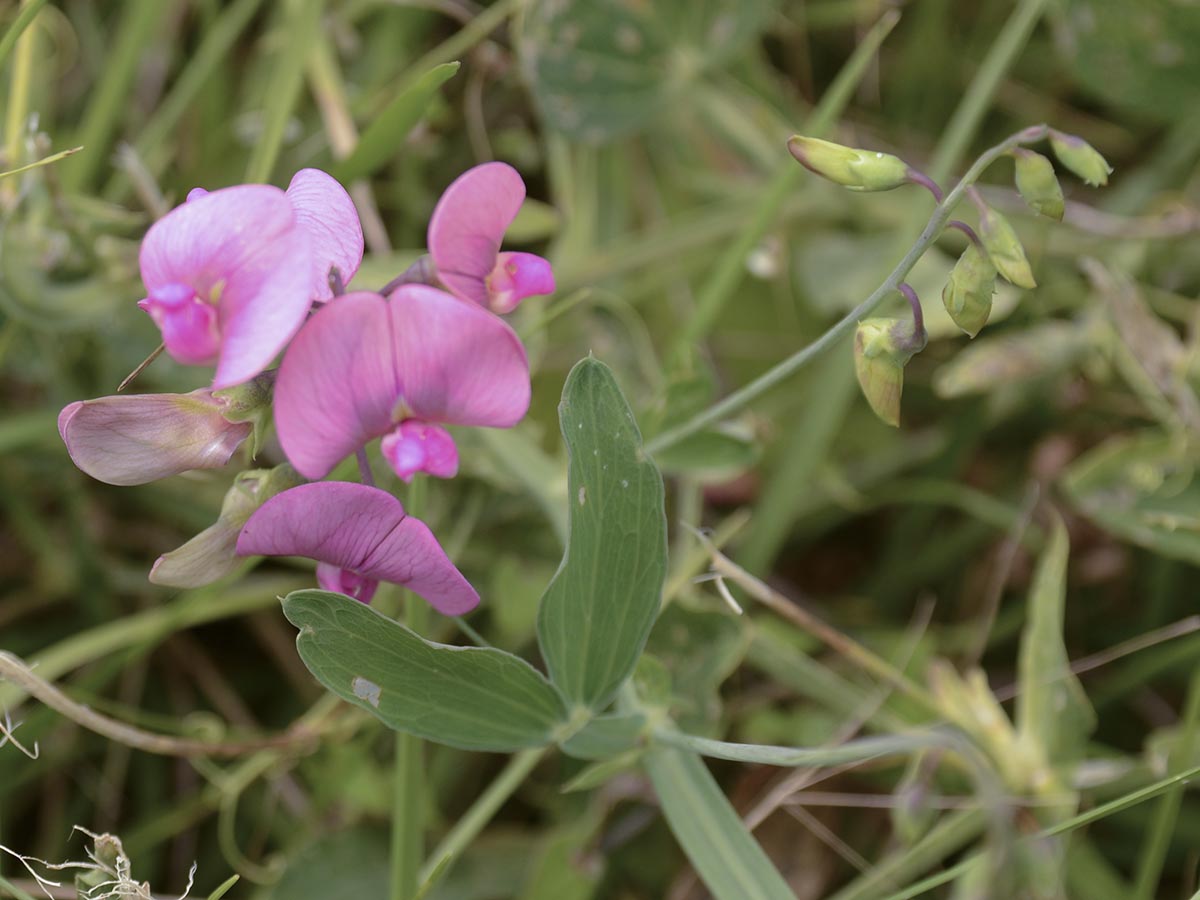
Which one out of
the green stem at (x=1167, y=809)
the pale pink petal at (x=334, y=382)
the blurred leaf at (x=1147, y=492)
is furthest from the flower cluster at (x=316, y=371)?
the blurred leaf at (x=1147, y=492)

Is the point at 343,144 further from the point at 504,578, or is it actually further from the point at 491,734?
the point at 491,734

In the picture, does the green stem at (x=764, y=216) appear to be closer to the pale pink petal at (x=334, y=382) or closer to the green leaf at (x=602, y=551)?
the green leaf at (x=602, y=551)

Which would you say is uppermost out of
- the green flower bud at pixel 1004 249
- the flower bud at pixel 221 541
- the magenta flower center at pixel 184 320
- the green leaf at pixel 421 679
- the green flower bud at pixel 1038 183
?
the magenta flower center at pixel 184 320

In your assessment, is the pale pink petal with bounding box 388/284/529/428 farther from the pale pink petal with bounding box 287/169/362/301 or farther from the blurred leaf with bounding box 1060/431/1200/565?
the blurred leaf with bounding box 1060/431/1200/565

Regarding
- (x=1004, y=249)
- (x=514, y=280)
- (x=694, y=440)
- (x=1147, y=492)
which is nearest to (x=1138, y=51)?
(x=1147, y=492)

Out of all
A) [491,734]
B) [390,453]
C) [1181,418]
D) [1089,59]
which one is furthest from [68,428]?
[1089,59]

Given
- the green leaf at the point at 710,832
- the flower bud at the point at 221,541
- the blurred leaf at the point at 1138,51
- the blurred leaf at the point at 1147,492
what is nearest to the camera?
the flower bud at the point at 221,541

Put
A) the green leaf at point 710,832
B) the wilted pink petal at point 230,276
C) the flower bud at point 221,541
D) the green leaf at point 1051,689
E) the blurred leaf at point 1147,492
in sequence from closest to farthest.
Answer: the wilted pink petal at point 230,276, the flower bud at point 221,541, the green leaf at point 710,832, the green leaf at point 1051,689, the blurred leaf at point 1147,492

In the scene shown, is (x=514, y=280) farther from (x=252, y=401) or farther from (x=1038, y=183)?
(x=1038, y=183)
